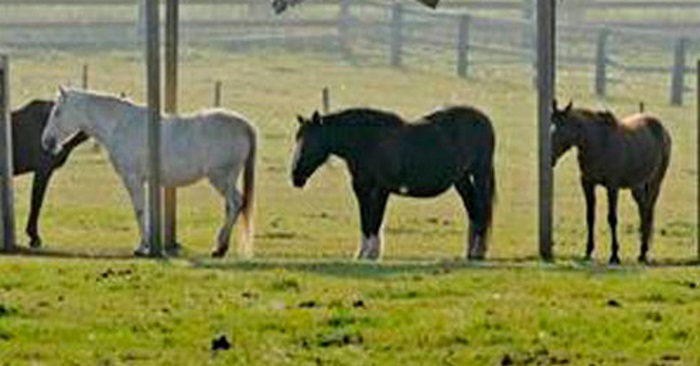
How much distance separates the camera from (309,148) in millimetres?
21875

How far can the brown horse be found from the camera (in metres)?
22.4

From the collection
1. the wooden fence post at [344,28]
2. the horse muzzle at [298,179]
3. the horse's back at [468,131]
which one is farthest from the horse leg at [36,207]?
the wooden fence post at [344,28]

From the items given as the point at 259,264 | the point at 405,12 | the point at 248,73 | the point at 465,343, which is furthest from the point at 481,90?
the point at 465,343

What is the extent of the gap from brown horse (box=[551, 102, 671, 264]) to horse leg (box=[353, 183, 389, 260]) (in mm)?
1656

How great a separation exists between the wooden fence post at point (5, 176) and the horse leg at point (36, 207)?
199 centimetres

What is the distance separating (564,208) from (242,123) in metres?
9.07

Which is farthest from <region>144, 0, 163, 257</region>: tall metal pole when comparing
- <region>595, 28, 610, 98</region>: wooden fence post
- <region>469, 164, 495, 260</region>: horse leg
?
<region>595, 28, 610, 98</region>: wooden fence post

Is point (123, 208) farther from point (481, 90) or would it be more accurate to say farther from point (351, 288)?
point (481, 90)

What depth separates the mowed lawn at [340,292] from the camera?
13617 millimetres

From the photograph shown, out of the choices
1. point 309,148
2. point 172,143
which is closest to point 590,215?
point 309,148

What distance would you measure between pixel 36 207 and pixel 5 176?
11.6 ft

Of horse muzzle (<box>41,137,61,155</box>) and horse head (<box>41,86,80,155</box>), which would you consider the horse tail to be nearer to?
horse head (<box>41,86,80,155</box>)

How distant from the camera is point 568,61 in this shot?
53.9m

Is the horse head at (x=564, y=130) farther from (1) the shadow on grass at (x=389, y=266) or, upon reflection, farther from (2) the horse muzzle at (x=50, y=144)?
(2) the horse muzzle at (x=50, y=144)
